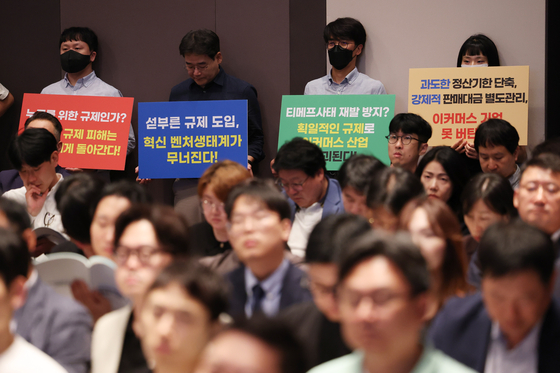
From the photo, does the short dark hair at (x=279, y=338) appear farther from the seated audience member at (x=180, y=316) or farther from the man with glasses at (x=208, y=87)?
the man with glasses at (x=208, y=87)

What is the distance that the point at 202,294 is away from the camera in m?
1.54

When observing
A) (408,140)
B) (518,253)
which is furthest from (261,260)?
(408,140)

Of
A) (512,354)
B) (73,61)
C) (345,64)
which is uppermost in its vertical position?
(73,61)

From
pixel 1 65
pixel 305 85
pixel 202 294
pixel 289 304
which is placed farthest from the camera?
pixel 1 65

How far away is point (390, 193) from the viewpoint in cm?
267

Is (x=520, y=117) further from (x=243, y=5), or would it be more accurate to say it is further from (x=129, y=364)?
(x=129, y=364)

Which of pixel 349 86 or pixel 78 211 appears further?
pixel 349 86

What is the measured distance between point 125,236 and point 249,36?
3.80 m

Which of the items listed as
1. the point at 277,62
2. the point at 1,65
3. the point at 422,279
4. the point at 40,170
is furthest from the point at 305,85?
the point at 422,279

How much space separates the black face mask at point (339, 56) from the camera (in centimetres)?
492

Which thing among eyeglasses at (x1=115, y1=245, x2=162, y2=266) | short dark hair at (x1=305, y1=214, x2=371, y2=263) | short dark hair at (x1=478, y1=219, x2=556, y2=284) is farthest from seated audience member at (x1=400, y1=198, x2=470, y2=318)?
eyeglasses at (x1=115, y1=245, x2=162, y2=266)

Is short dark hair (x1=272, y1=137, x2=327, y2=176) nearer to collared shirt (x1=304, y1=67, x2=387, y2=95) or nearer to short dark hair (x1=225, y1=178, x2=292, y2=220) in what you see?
short dark hair (x1=225, y1=178, x2=292, y2=220)

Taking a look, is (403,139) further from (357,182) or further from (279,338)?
(279,338)

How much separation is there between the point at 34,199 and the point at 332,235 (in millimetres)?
2479
